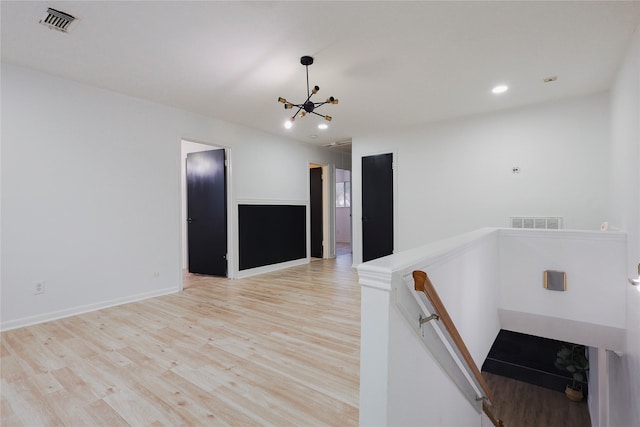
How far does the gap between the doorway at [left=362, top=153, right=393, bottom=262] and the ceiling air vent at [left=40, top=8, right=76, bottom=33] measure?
4621mm

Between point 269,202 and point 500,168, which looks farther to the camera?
point 269,202

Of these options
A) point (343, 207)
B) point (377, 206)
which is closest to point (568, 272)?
point (377, 206)

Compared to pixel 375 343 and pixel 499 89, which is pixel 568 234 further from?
pixel 375 343

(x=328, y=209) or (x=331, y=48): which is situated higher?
(x=331, y=48)

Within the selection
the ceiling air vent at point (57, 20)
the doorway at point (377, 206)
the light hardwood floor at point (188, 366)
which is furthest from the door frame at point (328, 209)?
the ceiling air vent at point (57, 20)

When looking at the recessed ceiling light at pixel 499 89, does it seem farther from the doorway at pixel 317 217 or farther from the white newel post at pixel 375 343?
the doorway at pixel 317 217

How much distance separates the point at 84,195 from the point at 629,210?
214 inches

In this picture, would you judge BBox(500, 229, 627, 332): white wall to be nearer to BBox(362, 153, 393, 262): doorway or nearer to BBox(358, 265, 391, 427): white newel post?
BBox(362, 153, 393, 262): doorway

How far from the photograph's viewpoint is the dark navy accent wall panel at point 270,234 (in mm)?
5348

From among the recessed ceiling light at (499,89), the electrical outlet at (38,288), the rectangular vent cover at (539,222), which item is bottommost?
the electrical outlet at (38,288)

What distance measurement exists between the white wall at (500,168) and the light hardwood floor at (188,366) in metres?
2.49

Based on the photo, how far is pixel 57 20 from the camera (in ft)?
7.68

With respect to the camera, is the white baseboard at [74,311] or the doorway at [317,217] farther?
the doorway at [317,217]

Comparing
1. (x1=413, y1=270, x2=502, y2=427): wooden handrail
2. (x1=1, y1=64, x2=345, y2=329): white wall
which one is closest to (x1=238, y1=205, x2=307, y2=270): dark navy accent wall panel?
(x1=1, y1=64, x2=345, y2=329): white wall
